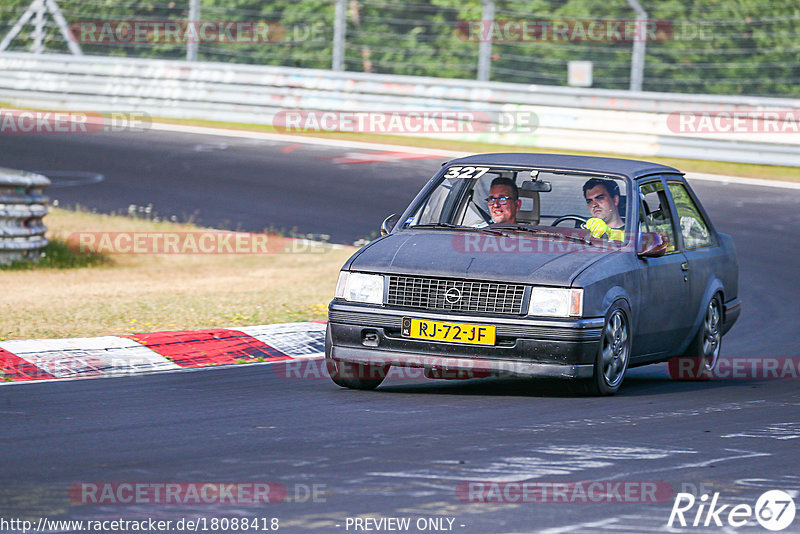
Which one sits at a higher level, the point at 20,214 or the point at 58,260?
the point at 20,214

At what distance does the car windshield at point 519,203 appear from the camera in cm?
873

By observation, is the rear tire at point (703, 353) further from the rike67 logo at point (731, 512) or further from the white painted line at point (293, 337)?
the rike67 logo at point (731, 512)

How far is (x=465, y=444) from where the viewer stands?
6414mm

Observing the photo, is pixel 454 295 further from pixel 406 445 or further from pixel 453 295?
pixel 406 445

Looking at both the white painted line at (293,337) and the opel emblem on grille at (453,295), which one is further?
the white painted line at (293,337)

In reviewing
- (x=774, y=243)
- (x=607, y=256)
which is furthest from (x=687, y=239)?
(x=774, y=243)

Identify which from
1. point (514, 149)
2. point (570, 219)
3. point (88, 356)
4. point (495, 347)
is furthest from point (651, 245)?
point (514, 149)

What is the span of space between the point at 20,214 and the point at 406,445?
9.05 metres

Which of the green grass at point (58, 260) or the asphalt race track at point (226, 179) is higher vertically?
the asphalt race track at point (226, 179)

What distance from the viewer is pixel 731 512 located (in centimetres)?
521

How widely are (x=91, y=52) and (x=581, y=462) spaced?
87.8ft

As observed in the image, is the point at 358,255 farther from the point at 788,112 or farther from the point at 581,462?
the point at 788,112

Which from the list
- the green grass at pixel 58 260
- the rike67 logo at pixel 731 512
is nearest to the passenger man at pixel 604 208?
the rike67 logo at pixel 731 512

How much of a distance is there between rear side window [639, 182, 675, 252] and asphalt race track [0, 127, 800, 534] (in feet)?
3.38
